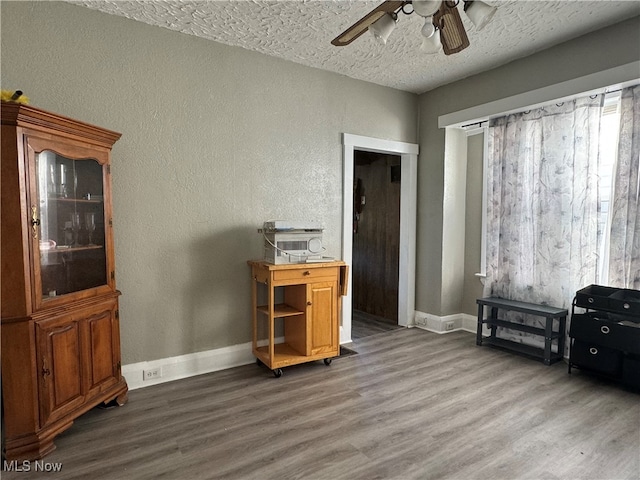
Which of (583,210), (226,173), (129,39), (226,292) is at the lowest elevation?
(226,292)

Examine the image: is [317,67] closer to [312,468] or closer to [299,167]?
[299,167]

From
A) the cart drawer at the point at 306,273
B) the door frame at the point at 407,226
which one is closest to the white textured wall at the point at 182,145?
the cart drawer at the point at 306,273

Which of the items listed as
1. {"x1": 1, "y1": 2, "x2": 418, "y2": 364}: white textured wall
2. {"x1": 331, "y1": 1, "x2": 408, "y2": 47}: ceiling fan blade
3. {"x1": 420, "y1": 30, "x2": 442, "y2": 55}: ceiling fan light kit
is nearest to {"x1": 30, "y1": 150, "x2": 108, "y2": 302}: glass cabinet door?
{"x1": 1, "y1": 2, "x2": 418, "y2": 364}: white textured wall

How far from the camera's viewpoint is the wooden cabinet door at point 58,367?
2010 mm

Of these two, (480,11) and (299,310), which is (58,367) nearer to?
(299,310)

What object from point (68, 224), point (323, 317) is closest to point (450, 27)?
point (323, 317)

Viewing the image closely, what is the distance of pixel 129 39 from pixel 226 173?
1205 mm

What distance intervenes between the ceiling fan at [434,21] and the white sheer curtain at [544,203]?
6.86 feet

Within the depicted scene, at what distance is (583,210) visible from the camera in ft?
10.9

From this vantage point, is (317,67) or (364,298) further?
(364,298)

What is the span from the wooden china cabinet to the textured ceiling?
1.11 m

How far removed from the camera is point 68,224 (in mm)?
2256

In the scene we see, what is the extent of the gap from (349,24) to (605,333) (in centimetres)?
316

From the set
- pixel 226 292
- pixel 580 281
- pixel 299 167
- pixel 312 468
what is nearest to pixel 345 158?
pixel 299 167
